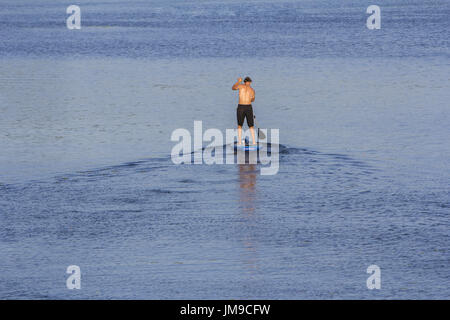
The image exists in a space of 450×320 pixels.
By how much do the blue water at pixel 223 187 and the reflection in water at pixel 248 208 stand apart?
5cm

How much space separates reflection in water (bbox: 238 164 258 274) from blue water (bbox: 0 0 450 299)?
5 centimetres

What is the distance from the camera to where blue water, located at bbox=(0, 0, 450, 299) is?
14461 millimetres

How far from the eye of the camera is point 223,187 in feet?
68.0

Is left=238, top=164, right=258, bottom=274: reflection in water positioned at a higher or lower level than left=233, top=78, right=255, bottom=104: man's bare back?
lower

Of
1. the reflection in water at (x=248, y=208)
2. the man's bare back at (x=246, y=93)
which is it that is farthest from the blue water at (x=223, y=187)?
the man's bare back at (x=246, y=93)

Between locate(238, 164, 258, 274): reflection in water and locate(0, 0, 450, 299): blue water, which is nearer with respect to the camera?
locate(0, 0, 450, 299): blue water

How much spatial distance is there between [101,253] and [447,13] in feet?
353

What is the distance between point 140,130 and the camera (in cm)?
3056

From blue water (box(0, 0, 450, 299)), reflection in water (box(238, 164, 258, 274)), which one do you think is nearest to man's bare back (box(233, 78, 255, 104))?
blue water (box(0, 0, 450, 299))

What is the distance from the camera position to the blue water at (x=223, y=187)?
14.5 m

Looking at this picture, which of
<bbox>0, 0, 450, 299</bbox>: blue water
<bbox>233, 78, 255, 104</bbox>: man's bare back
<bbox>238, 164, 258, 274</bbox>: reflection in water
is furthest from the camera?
<bbox>233, 78, 255, 104</bbox>: man's bare back

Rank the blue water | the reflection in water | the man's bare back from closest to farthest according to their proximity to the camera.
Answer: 1. the blue water
2. the reflection in water
3. the man's bare back

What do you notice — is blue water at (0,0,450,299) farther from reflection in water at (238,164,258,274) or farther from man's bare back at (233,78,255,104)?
man's bare back at (233,78,255,104)
